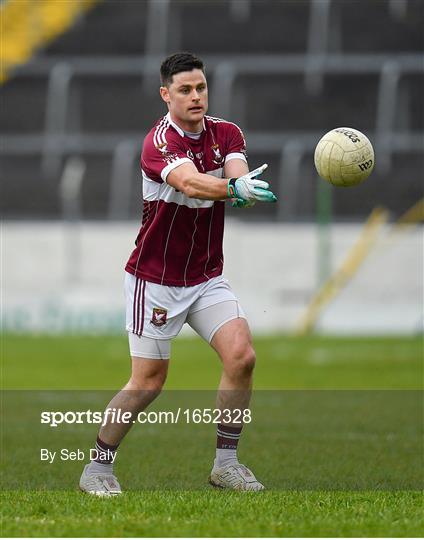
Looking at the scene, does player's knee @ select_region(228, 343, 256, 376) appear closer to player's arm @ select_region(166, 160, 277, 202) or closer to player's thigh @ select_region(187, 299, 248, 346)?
player's thigh @ select_region(187, 299, 248, 346)

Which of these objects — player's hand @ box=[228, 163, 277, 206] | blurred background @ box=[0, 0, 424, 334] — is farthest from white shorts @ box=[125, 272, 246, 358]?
blurred background @ box=[0, 0, 424, 334]

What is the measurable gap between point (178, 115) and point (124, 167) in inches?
771

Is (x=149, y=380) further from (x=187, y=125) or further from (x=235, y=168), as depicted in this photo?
(x=187, y=125)

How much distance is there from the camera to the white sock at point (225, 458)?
6.73m

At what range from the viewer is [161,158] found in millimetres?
6457

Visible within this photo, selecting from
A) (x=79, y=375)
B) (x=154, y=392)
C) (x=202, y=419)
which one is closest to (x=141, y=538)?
(x=154, y=392)

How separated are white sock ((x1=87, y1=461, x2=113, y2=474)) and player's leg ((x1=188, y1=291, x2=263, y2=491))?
0.59 metres

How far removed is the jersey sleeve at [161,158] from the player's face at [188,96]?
16 cm

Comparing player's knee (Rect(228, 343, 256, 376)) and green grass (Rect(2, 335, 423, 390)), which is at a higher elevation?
player's knee (Rect(228, 343, 256, 376))

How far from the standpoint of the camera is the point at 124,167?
2603 centimetres

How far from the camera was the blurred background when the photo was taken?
24.0 meters

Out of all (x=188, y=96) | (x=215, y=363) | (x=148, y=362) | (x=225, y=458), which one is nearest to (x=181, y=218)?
(x=188, y=96)

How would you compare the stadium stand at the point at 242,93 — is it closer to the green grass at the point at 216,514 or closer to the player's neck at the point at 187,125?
the player's neck at the point at 187,125

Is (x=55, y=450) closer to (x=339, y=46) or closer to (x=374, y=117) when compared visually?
(x=374, y=117)
